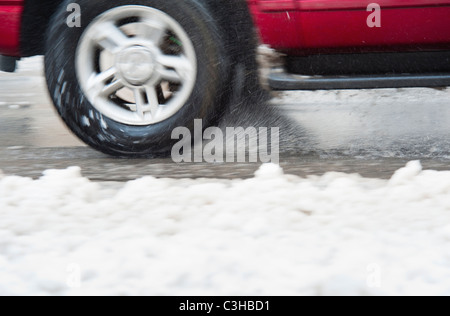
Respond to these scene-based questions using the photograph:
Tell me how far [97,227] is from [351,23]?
5.13ft

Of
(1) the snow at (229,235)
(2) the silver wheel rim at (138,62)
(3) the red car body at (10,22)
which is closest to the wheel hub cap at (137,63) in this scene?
(2) the silver wheel rim at (138,62)

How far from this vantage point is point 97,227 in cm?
212

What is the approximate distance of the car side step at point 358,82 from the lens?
3.01m

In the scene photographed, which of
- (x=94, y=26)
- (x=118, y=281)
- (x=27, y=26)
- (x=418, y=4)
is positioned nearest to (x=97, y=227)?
(x=118, y=281)

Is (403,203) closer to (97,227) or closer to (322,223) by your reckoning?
(322,223)

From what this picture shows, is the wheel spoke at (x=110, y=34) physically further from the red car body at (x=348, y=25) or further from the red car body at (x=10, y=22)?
the red car body at (x=348, y=25)

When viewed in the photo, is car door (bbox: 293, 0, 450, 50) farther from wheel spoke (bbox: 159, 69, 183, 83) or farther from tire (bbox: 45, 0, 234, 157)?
wheel spoke (bbox: 159, 69, 183, 83)

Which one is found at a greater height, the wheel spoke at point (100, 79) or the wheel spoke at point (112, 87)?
the wheel spoke at point (100, 79)

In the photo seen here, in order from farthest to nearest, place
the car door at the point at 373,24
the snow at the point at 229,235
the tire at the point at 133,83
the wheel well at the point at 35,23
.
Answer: the wheel well at the point at 35,23 < the tire at the point at 133,83 < the car door at the point at 373,24 < the snow at the point at 229,235

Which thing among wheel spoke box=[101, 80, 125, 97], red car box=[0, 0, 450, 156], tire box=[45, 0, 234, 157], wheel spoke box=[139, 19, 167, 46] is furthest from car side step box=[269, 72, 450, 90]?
wheel spoke box=[101, 80, 125, 97]

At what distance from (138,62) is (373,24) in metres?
1.11

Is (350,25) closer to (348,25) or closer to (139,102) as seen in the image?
(348,25)

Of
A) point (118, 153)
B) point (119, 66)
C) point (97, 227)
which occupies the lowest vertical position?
point (118, 153)

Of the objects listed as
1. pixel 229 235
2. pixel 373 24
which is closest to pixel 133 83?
pixel 373 24
